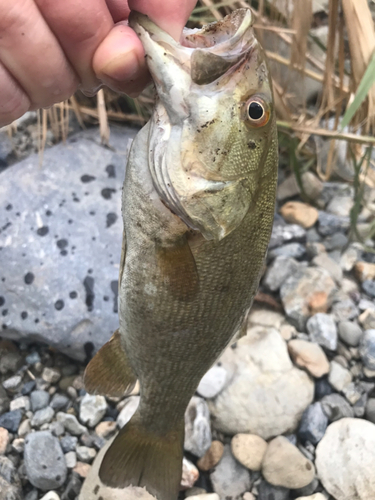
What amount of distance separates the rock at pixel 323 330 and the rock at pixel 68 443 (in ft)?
4.91

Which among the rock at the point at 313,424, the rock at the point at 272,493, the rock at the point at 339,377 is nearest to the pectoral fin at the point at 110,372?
the rock at the point at 272,493

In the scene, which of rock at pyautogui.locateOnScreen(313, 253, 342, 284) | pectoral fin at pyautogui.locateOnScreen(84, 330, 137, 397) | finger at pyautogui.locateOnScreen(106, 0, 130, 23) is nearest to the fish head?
finger at pyautogui.locateOnScreen(106, 0, 130, 23)

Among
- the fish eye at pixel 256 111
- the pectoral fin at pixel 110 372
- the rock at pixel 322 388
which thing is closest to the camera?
the fish eye at pixel 256 111

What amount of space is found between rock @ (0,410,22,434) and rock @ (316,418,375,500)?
5.08 feet

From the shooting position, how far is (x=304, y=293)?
2855 millimetres

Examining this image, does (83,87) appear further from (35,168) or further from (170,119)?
(35,168)

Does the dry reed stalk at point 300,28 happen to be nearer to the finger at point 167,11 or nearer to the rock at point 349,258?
the rock at point 349,258

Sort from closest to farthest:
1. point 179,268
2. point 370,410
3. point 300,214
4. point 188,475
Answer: point 179,268
point 188,475
point 370,410
point 300,214

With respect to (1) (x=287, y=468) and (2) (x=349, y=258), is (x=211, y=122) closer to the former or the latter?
(1) (x=287, y=468)

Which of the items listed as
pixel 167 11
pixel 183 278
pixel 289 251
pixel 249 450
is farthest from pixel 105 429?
pixel 167 11

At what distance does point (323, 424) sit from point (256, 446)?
40 centimetres

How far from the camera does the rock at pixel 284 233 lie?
3.20m

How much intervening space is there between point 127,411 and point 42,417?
44 cm

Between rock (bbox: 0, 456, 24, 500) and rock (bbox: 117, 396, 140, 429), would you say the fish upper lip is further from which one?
rock (bbox: 0, 456, 24, 500)
